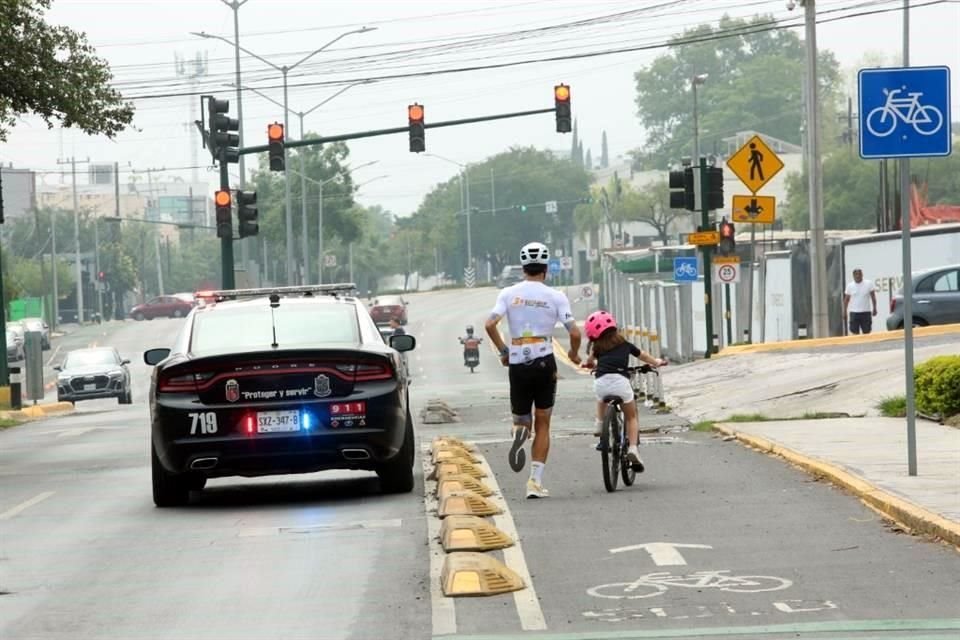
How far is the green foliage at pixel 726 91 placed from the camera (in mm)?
169500

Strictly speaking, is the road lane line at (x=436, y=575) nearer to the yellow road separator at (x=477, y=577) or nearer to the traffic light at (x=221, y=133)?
the yellow road separator at (x=477, y=577)

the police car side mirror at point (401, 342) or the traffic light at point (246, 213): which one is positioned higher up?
the traffic light at point (246, 213)

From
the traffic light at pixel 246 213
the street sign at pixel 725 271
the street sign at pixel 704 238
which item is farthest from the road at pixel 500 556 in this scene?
the street sign at pixel 725 271

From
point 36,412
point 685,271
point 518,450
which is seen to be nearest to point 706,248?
point 685,271

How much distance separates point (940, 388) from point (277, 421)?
25.8 ft

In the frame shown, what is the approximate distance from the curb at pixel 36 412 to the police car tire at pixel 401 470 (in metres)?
22.2

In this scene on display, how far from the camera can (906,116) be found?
14102 mm

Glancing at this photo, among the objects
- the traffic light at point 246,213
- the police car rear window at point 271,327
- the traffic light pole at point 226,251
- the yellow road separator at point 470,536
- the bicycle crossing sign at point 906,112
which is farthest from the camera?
the traffic light at point 246,213

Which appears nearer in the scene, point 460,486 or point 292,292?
point 460,486

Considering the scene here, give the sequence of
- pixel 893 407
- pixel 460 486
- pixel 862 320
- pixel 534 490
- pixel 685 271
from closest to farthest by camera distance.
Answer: pixel 534 490 → pixel 460 486 → pixel 893 407 → pixel 862 320 → pixel 685 271

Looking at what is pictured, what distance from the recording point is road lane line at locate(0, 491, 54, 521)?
49.0 feet

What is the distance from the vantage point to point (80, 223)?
481ft

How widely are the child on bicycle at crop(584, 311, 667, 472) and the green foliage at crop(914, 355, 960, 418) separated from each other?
5.35 metres

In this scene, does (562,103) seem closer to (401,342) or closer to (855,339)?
(855,339)
